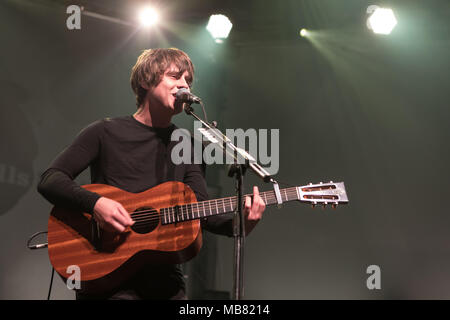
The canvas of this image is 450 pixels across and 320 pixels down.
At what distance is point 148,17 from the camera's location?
14.4ft

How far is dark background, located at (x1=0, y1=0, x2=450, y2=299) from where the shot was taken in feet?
13.0

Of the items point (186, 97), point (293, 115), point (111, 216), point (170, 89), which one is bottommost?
point (111, 216)

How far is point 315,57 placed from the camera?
482 centimetres

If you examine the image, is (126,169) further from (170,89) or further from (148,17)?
(148,17)

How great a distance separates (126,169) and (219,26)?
2780 mm

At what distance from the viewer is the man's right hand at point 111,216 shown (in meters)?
2.02

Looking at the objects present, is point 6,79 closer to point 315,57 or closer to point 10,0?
point 10,0

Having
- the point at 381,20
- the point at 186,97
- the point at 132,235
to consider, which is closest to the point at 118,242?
the point at 132,235

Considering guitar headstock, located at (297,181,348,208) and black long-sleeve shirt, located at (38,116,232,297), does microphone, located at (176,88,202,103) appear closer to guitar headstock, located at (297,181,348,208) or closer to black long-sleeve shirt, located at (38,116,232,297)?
black long-sleeve shirt, located at (38,116,232,297)

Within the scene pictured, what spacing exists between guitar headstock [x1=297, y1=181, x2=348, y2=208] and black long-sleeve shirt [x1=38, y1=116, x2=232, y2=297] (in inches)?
19.1

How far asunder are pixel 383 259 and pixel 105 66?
3809 mm

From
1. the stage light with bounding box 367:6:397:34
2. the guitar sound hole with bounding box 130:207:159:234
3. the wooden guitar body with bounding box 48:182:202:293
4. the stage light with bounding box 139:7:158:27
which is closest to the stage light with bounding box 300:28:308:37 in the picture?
the stage light with bounding box 367:6:397:34

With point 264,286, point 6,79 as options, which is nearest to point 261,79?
point 264,286
